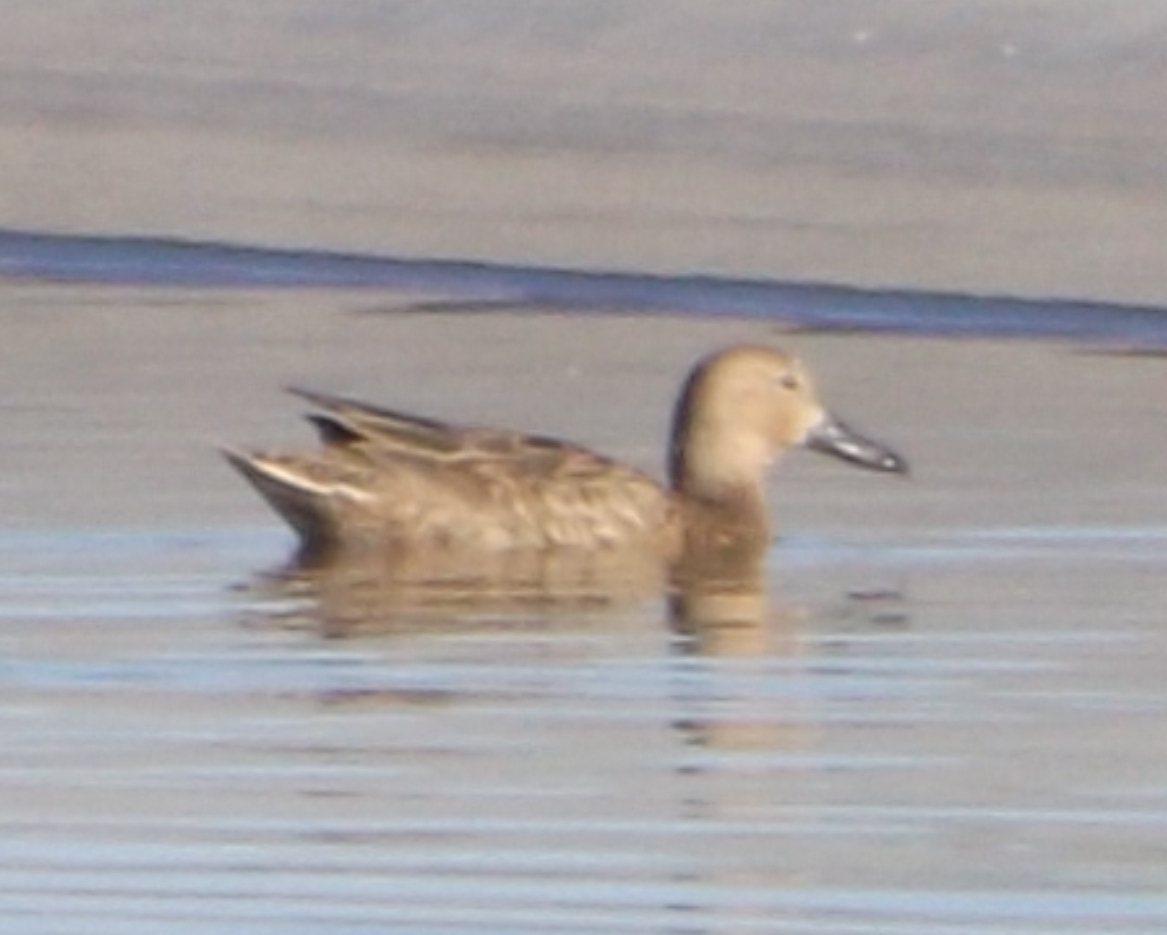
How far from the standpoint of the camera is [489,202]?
1717 centimetres

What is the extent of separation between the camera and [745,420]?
1198 cm

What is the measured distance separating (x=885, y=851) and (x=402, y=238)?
30.8 feet

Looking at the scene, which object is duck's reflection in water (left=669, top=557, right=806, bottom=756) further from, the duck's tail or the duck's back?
the duck's tail

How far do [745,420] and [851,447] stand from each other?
27 centimetres

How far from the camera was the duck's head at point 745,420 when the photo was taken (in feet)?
39.1

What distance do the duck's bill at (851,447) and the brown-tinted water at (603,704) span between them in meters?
0.11

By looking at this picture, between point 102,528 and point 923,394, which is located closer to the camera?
point 102,528

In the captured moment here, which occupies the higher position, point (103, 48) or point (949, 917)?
point (103, 48)

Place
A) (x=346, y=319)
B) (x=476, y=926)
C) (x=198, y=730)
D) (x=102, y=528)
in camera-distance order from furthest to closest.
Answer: (x=346, y=319)
(x=102, y=528)
(x=198, y=730)
(x=476, y=926)

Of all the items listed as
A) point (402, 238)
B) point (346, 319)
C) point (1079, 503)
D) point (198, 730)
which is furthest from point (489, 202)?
point (198, 730)

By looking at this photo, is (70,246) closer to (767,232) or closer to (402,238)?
(402,238)

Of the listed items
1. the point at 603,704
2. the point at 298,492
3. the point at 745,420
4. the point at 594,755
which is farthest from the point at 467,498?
the point at 594,755

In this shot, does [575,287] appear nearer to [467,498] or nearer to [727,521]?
[727,521]

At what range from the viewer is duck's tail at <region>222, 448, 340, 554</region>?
36.7ft
